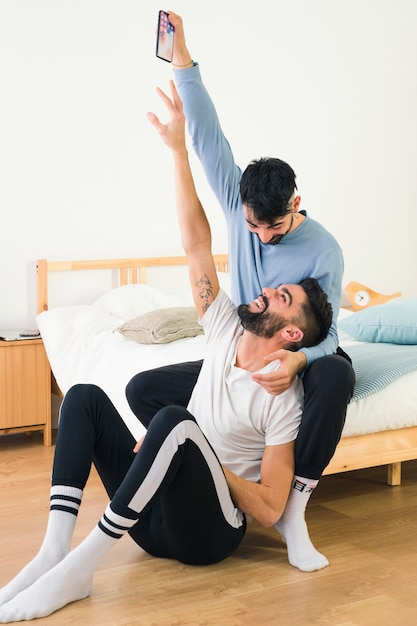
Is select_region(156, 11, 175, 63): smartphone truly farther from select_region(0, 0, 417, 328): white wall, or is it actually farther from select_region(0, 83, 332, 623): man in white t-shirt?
select_region(0, 0, 417, 328): white wall

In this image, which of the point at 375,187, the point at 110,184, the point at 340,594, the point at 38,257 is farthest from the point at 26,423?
the point at 375,187

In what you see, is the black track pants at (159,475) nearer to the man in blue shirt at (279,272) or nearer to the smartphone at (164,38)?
the man in blue shirt at (279,272)

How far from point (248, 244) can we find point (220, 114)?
2073mm

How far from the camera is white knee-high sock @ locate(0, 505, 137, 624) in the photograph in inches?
70.1

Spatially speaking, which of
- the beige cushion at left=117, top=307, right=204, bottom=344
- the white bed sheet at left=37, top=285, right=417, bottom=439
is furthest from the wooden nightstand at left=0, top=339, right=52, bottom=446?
the beige cushion at left=117, top=307, right=204, bottom=344

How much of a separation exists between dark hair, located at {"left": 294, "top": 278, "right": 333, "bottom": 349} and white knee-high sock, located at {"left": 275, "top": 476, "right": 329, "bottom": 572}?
14.1 inches

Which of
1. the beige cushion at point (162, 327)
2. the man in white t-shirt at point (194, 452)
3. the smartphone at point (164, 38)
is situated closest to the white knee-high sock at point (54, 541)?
the man in white t-shirt at point (194, 452)

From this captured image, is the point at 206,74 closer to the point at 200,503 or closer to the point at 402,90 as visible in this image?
the point at 402,90

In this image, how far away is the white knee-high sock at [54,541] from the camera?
1823 mm

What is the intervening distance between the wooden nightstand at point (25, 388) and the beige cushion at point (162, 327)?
0.49m

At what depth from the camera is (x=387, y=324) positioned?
3180 millimetres

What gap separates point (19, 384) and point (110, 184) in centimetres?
109

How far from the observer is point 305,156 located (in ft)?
14.9


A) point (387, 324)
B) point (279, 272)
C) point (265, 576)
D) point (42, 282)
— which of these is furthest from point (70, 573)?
point (42, 282)
